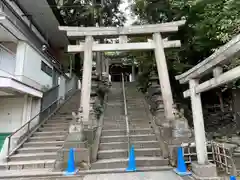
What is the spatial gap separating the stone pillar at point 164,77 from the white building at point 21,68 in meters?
5.84

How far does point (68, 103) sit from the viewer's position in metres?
11.9

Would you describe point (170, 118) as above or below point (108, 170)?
above

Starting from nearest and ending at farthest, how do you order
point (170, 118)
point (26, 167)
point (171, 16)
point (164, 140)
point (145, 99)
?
point (26, 167) → point (164, 140) → point (170, 118) → point (171, 16) → point (145, 99)

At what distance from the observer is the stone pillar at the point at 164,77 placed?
6.49 meters

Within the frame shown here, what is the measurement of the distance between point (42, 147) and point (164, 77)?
5.39 meters

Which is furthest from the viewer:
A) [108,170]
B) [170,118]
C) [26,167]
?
[170,118]

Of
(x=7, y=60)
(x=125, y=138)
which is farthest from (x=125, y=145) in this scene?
(x=7, y=60)

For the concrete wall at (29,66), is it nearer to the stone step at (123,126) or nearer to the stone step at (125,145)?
the stone step at (123,126)

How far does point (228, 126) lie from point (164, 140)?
4896mm

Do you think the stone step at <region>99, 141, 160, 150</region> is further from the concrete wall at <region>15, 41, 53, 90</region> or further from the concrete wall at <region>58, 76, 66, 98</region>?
the concrete wall at <region>58, 76, 66, 98</region>

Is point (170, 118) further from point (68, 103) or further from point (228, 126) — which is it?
point (68, 103)

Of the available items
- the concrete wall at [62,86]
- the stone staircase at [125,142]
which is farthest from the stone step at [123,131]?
the concrete wall at [62,86]

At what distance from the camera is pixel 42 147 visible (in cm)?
650

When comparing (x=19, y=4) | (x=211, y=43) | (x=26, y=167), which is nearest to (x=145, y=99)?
(x=211, y=43)
